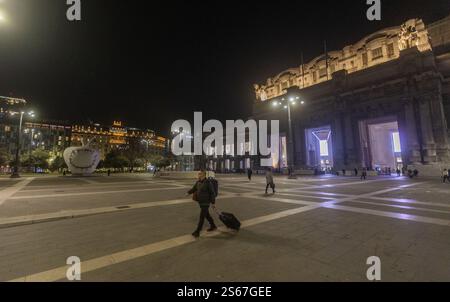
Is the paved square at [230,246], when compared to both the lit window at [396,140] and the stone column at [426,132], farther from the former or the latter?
the lit window at [396,140]

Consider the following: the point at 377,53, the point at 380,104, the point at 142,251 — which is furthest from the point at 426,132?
the point at 142,251

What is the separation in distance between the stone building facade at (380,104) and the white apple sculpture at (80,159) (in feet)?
125

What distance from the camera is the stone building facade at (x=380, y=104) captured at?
127 feet

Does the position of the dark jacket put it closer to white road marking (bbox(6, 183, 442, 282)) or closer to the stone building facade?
white road marking (bbox(6, 183, 442, 282))

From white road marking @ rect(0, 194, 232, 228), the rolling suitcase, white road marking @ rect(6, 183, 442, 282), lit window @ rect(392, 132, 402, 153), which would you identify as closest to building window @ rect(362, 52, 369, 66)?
lit window @ rect(392, 132, 402, 153)

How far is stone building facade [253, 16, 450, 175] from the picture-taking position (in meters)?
38.7

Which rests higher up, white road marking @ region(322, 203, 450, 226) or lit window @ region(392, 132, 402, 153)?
lit window @ region(392, 132, 402, 153)

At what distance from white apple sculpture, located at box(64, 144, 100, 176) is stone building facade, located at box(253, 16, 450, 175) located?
3812cm

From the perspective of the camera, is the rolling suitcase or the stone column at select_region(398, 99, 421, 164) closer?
the rolling suitcase

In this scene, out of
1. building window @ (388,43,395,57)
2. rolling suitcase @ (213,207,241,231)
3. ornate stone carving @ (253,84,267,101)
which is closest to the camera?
rolling suitcase @ (213,207,241,231)

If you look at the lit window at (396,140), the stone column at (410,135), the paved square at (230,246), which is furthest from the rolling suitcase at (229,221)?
the lit window at (396,140)

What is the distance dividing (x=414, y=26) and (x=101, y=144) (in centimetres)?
13243

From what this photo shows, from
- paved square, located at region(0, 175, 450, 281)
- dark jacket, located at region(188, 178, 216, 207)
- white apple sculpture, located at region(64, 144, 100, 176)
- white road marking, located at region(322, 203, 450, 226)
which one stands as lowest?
white road marking, located at region(322, 203, 450, 226)

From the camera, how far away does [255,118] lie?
74.9 meters
